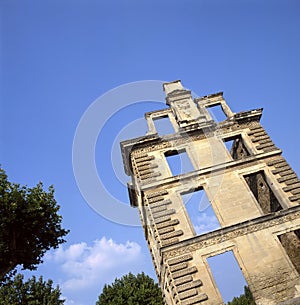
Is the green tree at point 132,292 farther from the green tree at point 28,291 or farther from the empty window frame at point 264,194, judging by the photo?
the empty window frame at point 264,194

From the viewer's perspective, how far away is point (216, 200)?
49.1 feet

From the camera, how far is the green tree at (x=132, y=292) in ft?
79.0

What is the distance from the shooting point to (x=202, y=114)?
19.5m

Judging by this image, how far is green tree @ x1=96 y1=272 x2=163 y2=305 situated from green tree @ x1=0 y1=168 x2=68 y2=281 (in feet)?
29.3

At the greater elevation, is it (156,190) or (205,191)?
(156,190)

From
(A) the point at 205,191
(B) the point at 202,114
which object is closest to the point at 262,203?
(A) the point at 205,191

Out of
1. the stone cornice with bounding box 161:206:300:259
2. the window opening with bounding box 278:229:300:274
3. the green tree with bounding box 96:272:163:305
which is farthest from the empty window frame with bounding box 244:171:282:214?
the green tree with bounding box 96:272:163:305

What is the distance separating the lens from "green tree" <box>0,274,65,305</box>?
16828 millimetres

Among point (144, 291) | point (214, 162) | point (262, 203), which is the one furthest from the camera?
point (144, 291)

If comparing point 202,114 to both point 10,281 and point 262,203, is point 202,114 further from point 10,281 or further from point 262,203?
point 10,281

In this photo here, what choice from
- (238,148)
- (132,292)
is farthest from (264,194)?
(132,292)

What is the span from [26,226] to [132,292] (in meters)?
12.4

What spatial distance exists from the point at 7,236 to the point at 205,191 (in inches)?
500

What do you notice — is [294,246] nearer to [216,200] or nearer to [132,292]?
[216,200]
